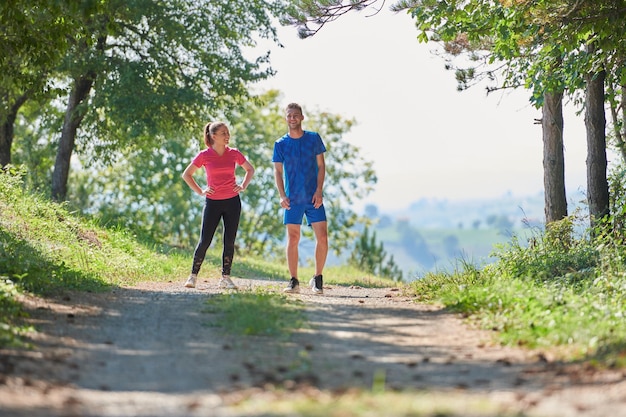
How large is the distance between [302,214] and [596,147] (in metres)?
5.79

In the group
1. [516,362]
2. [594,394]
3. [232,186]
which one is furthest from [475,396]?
[232,186]

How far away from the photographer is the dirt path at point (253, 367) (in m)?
5.31

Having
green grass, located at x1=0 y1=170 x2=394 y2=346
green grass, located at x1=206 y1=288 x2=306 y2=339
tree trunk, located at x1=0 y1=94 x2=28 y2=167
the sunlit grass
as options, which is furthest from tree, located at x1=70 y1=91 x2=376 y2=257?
the sunlit grass

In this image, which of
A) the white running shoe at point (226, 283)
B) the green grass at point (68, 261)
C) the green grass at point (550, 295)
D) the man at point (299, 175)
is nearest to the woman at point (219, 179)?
the white running shoe at point (226, 283)

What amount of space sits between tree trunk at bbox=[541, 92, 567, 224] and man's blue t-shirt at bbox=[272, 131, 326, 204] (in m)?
5.95

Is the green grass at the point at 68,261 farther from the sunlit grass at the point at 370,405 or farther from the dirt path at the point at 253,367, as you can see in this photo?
the sunlit grass at the point at 370,405

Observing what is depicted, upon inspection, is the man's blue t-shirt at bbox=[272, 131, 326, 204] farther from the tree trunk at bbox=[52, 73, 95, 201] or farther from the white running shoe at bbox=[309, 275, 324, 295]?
the tree trunk at bbox=[52, 73, 95, 201]

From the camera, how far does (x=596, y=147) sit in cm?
1454

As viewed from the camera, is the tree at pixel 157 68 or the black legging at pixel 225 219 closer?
the black legging at pixel 225 219

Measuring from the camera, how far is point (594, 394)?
5570 mm

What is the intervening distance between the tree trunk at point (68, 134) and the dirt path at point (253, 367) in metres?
15.7

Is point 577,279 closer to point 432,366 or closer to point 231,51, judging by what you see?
point 432,366

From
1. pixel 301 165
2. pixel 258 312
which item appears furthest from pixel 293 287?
pixel 258 312

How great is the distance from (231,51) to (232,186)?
1300cm
